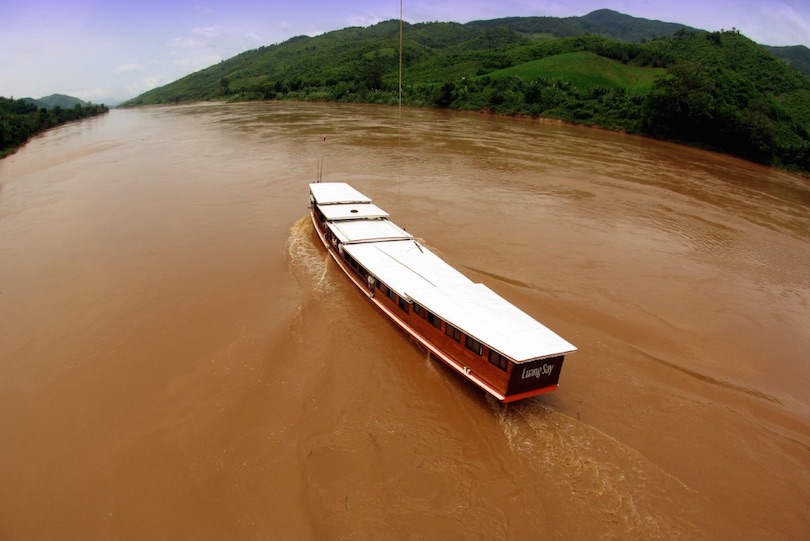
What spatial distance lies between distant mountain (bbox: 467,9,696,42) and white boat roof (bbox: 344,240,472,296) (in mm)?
166024

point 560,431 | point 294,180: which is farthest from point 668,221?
point 294,180

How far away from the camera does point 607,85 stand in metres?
56.3

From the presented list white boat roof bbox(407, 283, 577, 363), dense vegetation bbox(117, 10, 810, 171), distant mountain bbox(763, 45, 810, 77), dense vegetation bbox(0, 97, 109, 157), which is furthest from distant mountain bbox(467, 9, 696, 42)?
white boat roof bbox(407, 283, 577, 363)

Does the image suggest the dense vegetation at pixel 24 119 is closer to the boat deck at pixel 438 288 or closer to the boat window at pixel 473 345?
the boat deck at pixel 438 288

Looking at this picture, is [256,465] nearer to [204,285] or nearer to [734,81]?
[204,285]

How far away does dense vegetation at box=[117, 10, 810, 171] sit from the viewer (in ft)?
125

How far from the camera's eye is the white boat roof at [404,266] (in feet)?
35.7

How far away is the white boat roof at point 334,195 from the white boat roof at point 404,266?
3.78m

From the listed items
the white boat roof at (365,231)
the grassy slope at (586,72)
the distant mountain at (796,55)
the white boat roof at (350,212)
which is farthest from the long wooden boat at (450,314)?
the distant mountain at (796,55)

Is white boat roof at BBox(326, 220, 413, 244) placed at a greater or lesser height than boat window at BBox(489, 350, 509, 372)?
greater

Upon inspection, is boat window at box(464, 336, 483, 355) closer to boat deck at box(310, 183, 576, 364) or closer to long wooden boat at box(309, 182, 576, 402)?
long wooden boat at box(309, 182, 576, 402)

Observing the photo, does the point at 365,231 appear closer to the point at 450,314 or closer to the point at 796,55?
the point at 450,314

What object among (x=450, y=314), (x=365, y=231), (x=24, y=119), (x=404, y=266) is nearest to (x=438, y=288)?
(x=450, y=314)

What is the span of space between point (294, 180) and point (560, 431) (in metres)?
20.6
